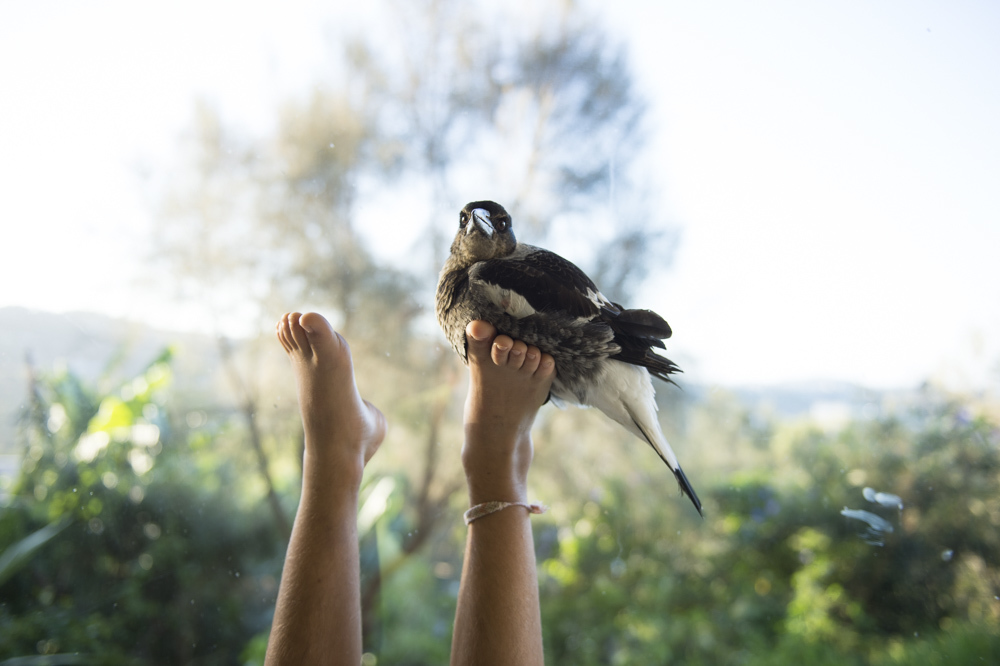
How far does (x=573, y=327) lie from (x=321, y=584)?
47 centimetres

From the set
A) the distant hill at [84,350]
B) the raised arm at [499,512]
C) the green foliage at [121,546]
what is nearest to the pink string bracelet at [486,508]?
the raised arm at [499,512]

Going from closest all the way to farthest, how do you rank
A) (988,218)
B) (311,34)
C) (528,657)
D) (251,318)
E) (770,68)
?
(528,657)
(988,218)
(770,68)
(311,34)
(251,318)

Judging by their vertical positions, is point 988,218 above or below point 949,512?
above

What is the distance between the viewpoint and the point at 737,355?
3.10 ft

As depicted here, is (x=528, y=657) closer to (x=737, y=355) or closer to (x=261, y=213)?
(x=737, y=355)

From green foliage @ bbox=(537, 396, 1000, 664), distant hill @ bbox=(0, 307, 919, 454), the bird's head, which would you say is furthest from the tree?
green foliage @ bbox=(537, 396, 1000, 664)

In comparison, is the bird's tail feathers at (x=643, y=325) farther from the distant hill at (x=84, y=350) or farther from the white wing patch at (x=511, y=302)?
the distant hill at (x=84, y=350)

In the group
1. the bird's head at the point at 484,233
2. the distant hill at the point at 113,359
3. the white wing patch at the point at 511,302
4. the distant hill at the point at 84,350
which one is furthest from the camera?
the distant hill at the point at 84,350

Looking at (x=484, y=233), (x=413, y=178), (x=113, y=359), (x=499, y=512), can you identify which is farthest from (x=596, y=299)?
(x=113, y=359)

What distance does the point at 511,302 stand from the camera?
0.61m

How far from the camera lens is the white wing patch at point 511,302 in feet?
1.99

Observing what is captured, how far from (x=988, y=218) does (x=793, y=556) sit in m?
0.65

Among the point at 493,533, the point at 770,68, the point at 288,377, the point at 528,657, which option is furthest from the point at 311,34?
the point at 528,657

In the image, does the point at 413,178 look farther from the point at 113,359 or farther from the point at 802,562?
the point at 802,562
